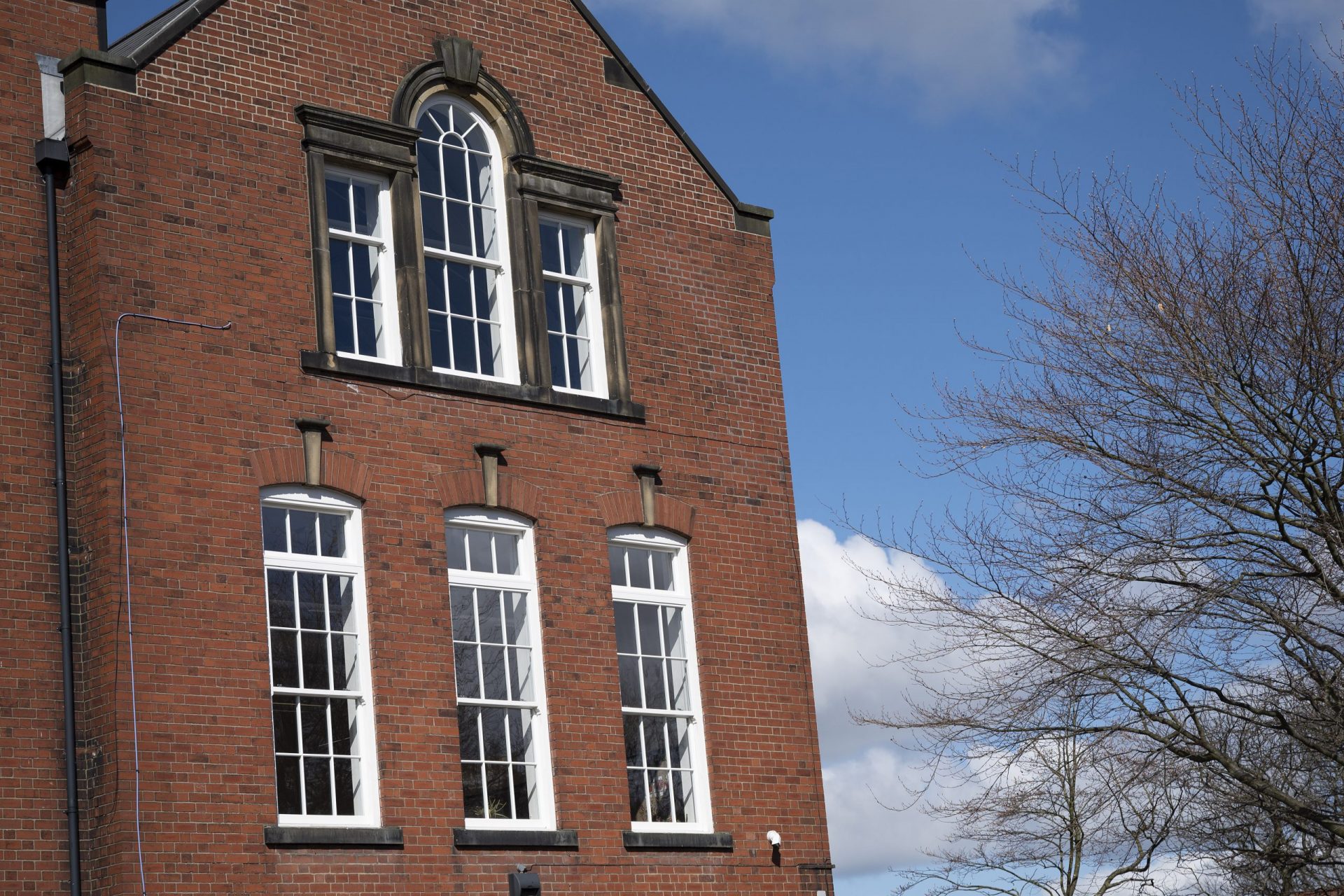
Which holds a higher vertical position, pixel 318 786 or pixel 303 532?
pixel 303 532

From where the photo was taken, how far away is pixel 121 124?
559 inches

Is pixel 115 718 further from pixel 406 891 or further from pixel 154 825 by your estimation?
pixel 406 891

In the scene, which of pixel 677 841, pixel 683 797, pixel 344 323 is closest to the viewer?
pixel 344 323

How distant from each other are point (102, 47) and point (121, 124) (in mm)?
1245


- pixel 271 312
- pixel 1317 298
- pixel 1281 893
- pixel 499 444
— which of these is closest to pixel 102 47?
pixel 271 312

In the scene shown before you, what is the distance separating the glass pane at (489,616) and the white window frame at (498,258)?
1933 mm

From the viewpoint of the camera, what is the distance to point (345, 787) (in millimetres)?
14172

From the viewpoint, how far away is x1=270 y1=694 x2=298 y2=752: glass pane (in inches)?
545

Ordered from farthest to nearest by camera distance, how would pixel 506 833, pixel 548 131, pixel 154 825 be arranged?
1. pixel 548 131
2. pixel 506 833
3. pixel 154 825

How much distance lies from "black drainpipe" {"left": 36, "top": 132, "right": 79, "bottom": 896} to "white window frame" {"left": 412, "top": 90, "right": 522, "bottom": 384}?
320 centimetres

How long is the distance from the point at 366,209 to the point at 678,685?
5.25 metres

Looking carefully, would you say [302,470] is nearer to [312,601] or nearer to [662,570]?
[312,601]

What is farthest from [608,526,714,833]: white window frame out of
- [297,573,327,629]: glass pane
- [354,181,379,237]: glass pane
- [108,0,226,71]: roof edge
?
[108,0,226,71]: roof edge

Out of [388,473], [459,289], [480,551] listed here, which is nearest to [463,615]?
[480,551]
